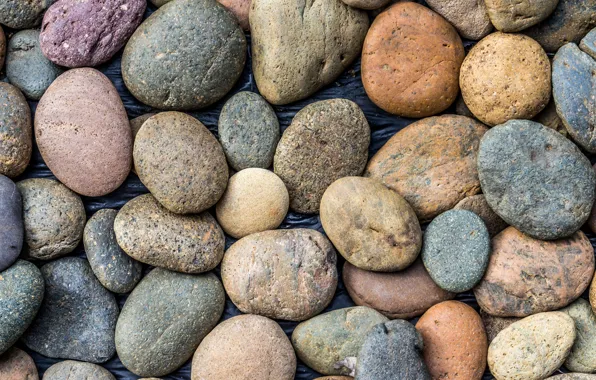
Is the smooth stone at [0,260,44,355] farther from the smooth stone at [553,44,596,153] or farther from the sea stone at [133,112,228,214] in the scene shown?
the smooth stone at [553,44,596,153]

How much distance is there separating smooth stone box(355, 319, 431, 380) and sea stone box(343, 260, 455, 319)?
0.40 ft

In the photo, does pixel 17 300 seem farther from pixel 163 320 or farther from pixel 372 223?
pixel 372 223

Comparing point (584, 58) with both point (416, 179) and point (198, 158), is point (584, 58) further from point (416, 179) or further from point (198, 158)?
point (198, 158)

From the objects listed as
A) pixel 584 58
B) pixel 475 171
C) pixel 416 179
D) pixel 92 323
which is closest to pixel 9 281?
pixel 92 323

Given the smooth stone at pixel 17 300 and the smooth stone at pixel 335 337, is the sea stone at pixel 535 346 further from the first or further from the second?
the smooth stone at pixel 17 300

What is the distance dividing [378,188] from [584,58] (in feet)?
2.73

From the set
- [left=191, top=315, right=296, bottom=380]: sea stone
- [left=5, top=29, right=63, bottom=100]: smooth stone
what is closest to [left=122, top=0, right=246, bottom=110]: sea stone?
[left=5, top=29, right=63, bottom=100]: smooth stone

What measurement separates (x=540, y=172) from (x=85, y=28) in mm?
1639

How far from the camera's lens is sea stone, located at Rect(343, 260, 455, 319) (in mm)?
2455

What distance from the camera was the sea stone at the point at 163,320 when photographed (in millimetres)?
2416

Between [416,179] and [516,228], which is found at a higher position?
[416,179]

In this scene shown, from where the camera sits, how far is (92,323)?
2.47 meters

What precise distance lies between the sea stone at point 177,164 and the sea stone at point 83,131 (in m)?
0.08

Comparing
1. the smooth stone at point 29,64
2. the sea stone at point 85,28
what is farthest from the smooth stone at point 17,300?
the sea stone at point 85,28
